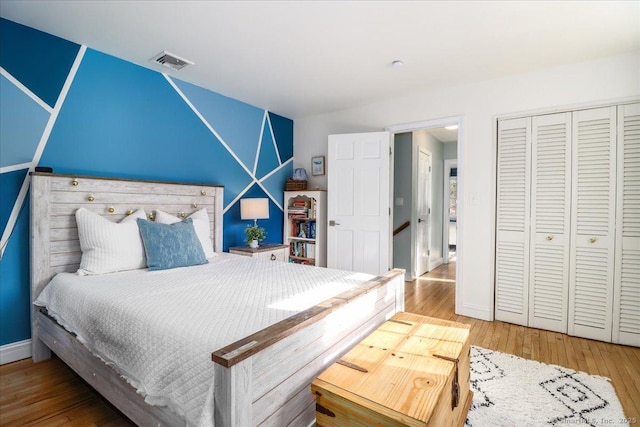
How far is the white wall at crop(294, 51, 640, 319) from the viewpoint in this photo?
2.74 m

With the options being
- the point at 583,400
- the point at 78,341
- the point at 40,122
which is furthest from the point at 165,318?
the point at 583,400

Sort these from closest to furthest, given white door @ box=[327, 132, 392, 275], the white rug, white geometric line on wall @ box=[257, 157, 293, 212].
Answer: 1. the white rug
2. white door @ box=[327, 132, 392, 275]
3. white geometric line on wall @ box=[257, 157, 293, 212]

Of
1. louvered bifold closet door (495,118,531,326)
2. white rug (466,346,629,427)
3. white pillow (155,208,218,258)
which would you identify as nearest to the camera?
white rug (466,346,629,427)

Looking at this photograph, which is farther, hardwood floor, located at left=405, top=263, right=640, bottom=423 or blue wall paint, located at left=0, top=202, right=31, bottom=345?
blue wall paint, located at left=0, top=202, right=31, bottom=345

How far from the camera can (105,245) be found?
2.34m

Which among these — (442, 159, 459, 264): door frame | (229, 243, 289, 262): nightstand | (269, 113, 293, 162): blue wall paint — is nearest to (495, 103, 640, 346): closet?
(229, 243, 289, 262): nightstand

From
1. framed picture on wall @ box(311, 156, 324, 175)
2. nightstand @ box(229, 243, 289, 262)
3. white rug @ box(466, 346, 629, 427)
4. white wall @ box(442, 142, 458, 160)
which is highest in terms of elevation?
white wall @ box(442, 142, 458, 160)

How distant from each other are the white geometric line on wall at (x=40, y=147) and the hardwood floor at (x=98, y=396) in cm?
93

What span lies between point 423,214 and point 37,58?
5.09 metres

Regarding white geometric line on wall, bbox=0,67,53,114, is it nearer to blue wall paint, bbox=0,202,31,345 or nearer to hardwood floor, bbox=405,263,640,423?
blue wall paint, bbox=0,202,31,345

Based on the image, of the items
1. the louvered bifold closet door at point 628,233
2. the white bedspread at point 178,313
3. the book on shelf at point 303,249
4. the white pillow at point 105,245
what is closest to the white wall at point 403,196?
the book on shelf at point 303,249

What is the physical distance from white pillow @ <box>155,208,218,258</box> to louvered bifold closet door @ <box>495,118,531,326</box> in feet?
9.62

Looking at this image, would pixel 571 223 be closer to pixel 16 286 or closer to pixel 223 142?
pixel 223 142

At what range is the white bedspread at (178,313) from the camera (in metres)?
1.19
